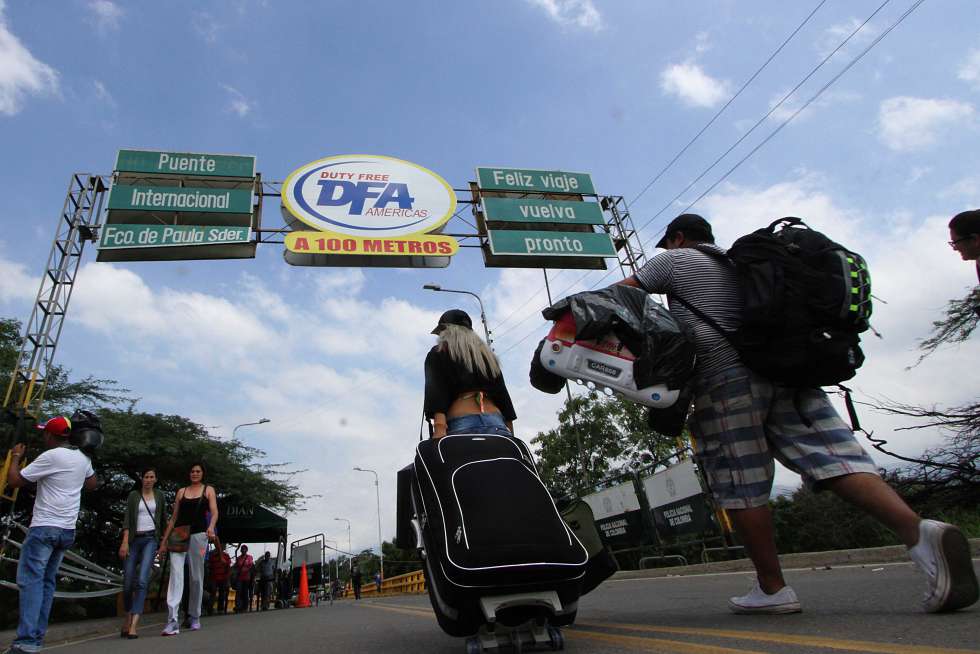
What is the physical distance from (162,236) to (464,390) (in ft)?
35.1

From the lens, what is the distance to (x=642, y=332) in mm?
2557

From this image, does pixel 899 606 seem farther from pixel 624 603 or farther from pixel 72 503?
pixel 72 503

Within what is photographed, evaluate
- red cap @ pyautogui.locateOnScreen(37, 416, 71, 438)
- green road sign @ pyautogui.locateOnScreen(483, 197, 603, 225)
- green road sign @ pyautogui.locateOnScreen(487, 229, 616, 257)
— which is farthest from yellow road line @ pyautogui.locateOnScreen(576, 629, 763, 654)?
green road sign @ pyautogui.locateOnScreen(483, 197, 603, 225)

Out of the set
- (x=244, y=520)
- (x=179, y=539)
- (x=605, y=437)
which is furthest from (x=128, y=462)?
(x=605, y=437)

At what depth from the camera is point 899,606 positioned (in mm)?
2523

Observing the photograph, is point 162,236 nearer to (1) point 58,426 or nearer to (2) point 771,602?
(1) point 58,426

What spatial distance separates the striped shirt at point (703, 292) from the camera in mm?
2709

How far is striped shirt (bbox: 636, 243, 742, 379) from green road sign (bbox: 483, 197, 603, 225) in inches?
438

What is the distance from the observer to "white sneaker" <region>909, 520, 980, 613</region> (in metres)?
2.14

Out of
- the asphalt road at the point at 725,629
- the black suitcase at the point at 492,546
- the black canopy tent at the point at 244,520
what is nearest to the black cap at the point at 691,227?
the black suitcase at the point at 492,546

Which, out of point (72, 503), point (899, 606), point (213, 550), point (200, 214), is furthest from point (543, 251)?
point (899, 606)

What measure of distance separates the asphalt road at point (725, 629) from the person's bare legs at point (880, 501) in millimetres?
292

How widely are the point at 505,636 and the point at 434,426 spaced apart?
1039 mm

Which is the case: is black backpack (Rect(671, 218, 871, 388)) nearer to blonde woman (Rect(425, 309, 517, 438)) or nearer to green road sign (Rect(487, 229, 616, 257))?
blonde woman (Rect(425, 309, 517, 438))
